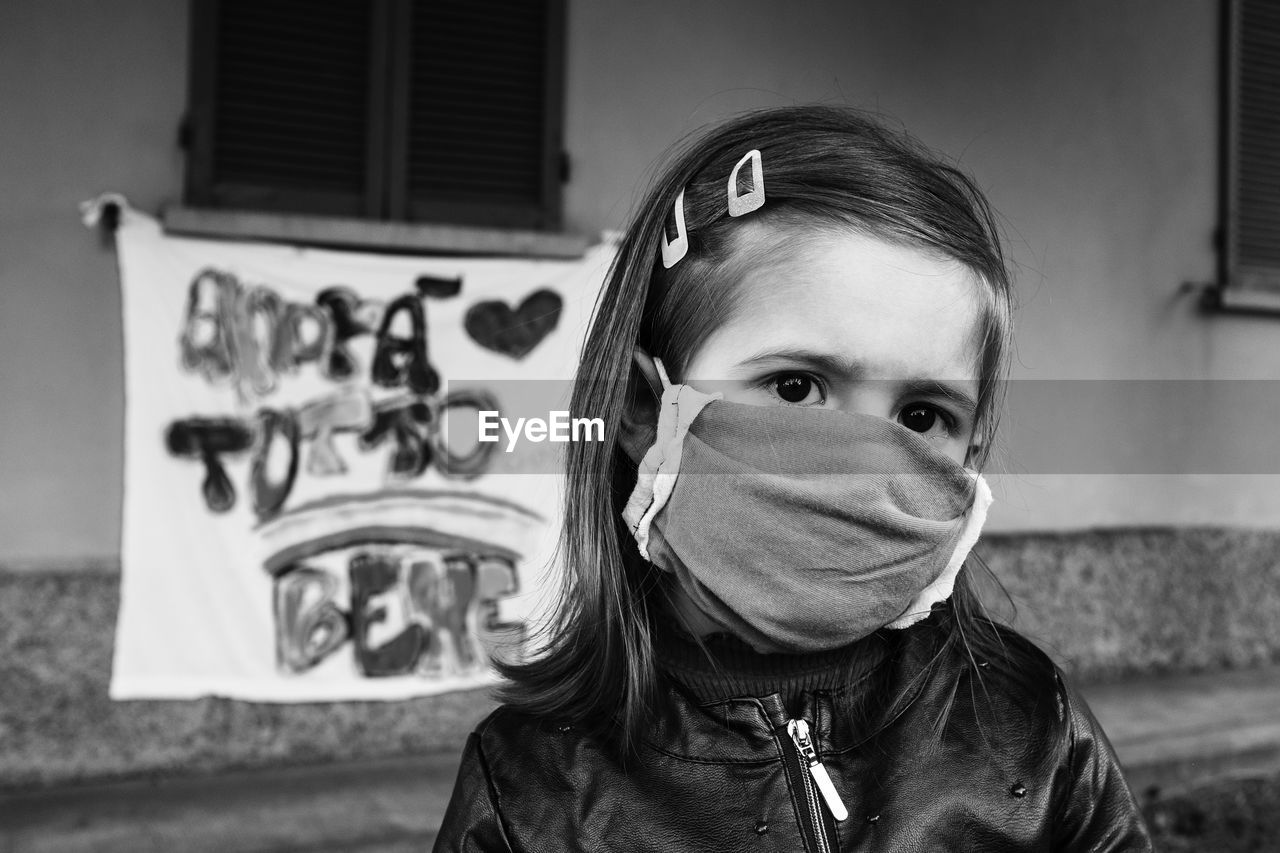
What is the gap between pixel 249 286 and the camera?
3582 mm

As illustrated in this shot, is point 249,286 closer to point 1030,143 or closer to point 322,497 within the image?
point 322,497

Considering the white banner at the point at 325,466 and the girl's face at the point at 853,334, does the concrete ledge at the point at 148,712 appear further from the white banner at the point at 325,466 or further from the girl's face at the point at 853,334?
the girl's face at the point at 853,334

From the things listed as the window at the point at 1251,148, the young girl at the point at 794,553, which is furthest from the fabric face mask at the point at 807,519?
the window at the point at 1251,148

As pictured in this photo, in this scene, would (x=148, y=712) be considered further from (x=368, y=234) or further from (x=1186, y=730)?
(x=1186, y=730)

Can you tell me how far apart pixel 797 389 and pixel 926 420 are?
130 mm

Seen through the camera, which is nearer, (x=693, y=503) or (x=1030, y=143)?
(x=693, y=503)

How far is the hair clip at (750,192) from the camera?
3.27 feet

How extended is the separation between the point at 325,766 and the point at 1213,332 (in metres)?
4.30

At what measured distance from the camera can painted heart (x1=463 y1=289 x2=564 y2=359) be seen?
3834 mm

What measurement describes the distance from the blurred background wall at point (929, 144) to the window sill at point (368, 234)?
0.49 ft

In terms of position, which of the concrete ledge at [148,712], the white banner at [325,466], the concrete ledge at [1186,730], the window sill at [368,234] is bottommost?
the concrete ledge at [1186,730]

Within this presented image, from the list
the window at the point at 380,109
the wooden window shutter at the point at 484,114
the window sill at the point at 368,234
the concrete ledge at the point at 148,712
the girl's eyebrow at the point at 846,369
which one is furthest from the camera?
the wooden window shutter at the point at 484,114

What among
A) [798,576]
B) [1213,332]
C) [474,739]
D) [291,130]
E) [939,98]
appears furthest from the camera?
[1213,332]

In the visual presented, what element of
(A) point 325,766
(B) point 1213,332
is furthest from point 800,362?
(B) point 1213,332
